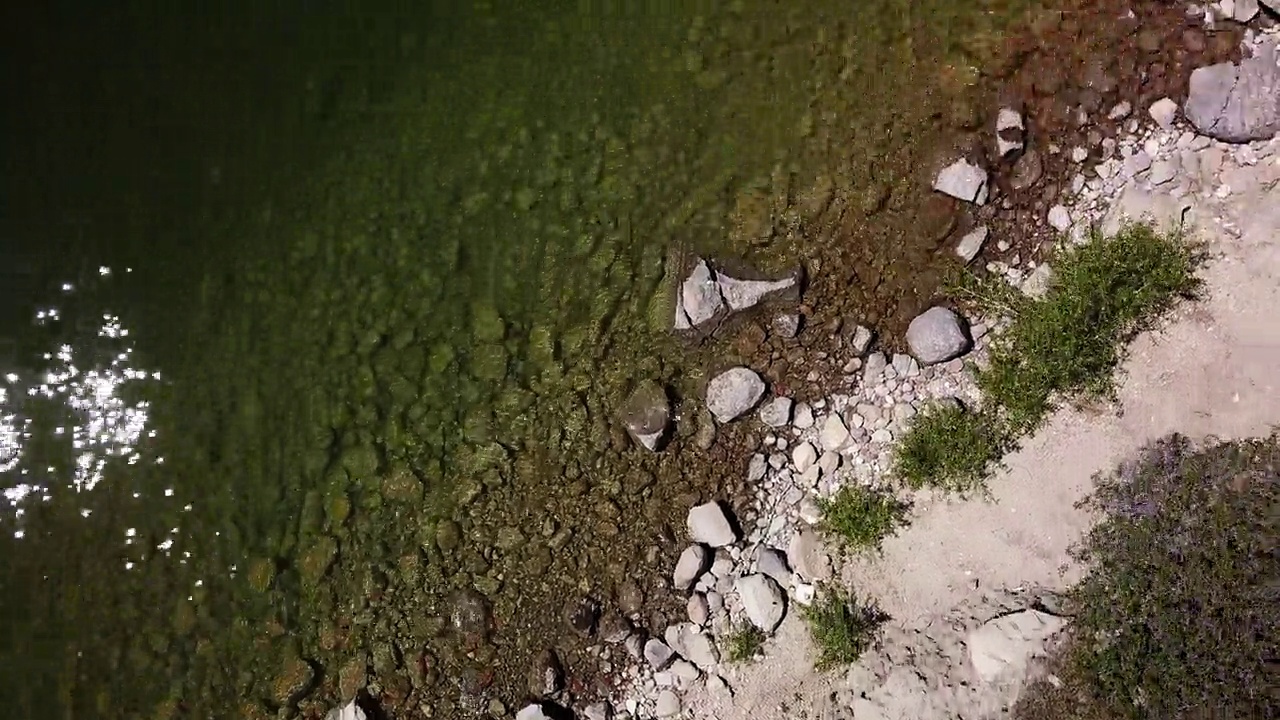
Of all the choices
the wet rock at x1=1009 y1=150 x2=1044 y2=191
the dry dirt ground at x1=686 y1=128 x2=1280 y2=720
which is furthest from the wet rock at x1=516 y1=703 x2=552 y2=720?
the wet rock at x1=1009 y1=150 x2=1044 y2=191

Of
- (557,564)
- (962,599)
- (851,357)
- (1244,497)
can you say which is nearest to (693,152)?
(851,357)

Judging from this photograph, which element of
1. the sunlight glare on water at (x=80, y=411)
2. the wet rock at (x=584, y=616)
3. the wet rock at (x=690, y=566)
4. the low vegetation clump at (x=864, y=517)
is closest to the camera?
the low vegetation clump at (x=864, y=517)

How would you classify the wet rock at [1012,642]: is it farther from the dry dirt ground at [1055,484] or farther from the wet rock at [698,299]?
the wet rock at [698,299]

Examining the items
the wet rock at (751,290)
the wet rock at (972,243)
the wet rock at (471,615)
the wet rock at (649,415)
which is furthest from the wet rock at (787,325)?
the wet rock at (471,615)

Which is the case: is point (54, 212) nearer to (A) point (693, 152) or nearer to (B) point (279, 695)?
(B) point (279, 695)

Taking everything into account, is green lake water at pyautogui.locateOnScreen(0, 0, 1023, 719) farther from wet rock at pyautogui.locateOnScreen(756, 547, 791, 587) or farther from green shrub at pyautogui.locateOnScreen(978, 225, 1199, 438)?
green shrub at pyautogui.locateOnScreen(978, 225, 1199, 438)

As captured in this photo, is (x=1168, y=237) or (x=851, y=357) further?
(x=851, y=357)

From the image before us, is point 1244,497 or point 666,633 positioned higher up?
point 1244,497
